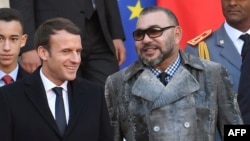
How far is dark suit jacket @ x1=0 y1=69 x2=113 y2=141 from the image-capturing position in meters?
6.14

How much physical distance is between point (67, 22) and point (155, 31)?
2.05 feet

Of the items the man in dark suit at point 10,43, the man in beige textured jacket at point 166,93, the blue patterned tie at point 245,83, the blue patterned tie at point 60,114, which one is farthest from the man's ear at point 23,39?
the blue patterned tie at point 245,83

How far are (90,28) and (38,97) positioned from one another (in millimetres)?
1959

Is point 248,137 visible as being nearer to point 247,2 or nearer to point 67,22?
point 67,22

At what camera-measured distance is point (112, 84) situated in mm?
6887

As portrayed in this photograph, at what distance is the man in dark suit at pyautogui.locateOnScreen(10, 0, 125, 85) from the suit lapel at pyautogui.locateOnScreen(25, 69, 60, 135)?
136 centimetres

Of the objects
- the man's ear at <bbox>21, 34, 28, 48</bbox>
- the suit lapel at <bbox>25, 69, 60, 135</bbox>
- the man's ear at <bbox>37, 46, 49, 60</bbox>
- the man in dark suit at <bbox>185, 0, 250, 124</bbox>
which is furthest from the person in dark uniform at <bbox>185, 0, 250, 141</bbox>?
the suit lapel at <bbox>25, 69, 60, 135</bbox>

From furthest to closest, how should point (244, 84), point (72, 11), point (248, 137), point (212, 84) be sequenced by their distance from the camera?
point (72, 11) → point (212, 84) → point (244, 84) → point (248, 137)

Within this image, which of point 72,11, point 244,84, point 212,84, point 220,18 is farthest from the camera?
point 220,18

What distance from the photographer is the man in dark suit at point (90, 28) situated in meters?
7.80

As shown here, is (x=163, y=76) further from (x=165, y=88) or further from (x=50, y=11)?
(x=50, y=11)

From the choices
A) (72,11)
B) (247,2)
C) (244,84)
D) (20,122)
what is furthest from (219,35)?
(20,122)

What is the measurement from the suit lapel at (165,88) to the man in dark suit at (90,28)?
1226 millimetres

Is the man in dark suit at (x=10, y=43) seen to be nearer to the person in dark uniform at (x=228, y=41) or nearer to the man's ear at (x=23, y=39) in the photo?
the man's ear at (x=23, y=39)
